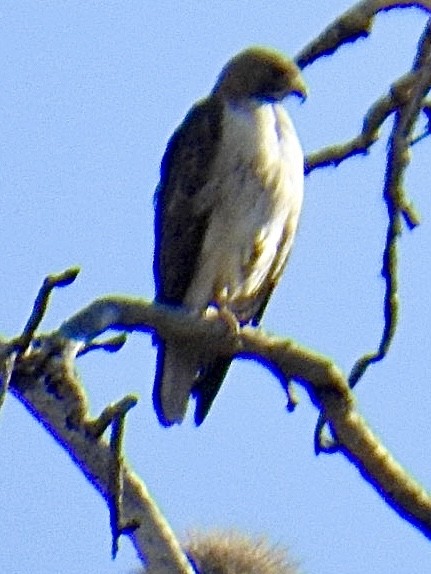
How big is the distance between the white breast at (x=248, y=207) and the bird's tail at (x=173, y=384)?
14.0 inches

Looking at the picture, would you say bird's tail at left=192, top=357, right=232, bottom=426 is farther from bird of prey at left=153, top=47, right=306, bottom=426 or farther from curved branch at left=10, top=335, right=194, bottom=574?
curved branch at left=10, top=335, right=194, bottom=574

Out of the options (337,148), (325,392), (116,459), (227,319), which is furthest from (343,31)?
(116,459)

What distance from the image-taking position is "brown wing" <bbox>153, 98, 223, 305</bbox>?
25.5ft

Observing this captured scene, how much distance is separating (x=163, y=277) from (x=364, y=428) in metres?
2.59

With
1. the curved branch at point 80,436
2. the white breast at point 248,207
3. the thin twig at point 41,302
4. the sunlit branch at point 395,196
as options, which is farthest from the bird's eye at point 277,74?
the thin twig at point 41,302

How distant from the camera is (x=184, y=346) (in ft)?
20.6

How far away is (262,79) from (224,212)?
0.87 metres

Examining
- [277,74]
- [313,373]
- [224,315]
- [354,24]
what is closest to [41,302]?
[313,373]

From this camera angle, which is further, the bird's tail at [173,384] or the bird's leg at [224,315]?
the bird's tail at [173,384]

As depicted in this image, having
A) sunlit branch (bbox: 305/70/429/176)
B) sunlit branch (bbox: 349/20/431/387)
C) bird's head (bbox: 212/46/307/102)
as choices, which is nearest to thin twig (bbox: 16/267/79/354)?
sunlit branch (bbox: 349/20/431/387)

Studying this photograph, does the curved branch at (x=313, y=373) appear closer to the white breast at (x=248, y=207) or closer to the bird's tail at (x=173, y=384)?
the bird's tail at (x=173, y=384)

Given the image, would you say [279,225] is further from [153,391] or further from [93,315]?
[93,315]

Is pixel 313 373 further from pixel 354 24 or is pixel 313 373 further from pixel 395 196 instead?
pixel 354 24

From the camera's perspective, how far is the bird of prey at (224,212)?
24.8 ft
